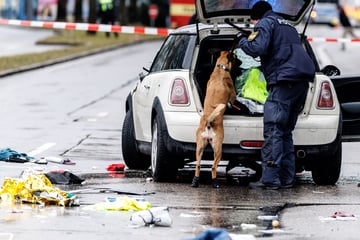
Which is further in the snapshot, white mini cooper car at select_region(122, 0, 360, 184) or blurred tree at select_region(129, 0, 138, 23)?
blurred tree at select_region(129, 0, 138, 23)

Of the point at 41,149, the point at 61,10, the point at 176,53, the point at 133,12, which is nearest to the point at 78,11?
the point at 61,10

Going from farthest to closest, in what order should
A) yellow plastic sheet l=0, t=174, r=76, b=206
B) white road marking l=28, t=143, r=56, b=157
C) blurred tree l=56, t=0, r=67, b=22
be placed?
blurred tree l=56, t=0, r=67, b=22
white road marking l=28, t=143, r=56, b=157
yellow plastic sheet l=0, t=174, r=76, b=206

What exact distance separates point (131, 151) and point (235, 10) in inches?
76.4

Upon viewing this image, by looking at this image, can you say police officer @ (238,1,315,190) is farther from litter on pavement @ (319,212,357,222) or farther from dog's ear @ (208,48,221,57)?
litter on pavement @ (319,212,357,222)

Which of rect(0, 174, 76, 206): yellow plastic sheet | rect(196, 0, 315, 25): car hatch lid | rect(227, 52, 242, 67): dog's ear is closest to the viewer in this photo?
rect(0, 174, 76, 206): yellow plastic sheet

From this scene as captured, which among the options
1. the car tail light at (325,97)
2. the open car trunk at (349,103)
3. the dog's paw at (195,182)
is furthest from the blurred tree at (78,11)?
the dog's paw at (195,182)

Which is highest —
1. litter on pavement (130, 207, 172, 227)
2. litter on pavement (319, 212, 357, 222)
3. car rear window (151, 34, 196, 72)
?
car rear window (151, 34, 196, 72)

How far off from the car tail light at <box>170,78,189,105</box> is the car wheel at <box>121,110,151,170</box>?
4.76 ft

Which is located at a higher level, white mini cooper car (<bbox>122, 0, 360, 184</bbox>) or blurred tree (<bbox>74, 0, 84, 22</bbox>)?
white mini cooper car (<bbox>122, 0, 360, 184</bbox>)

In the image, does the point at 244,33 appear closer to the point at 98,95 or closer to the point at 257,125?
the point at 257,125

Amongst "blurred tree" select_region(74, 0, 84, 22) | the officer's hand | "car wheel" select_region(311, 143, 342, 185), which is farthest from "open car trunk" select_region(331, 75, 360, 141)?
"blurred tree" select_region(74, 0, 84, 22)

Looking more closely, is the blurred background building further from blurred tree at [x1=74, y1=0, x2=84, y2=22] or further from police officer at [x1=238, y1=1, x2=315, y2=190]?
police officer at [x1=238, y1=1, x2=315, y2=190]

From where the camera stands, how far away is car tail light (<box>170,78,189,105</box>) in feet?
36.4

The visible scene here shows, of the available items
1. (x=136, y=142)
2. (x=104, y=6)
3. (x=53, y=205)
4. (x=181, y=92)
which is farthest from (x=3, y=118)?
(x=104, y=6)
